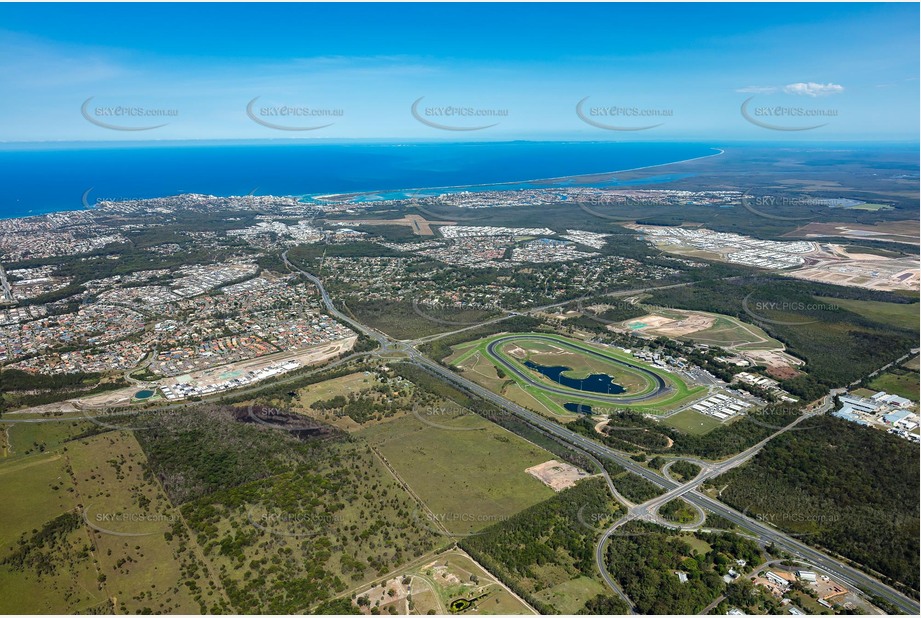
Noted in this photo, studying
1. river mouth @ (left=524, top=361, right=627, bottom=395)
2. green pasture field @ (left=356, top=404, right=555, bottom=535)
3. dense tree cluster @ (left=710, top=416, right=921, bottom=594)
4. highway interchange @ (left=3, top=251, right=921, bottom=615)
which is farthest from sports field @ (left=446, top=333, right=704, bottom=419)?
dense tree cluster @ (left=710, top=416, right=921, bottom=594)

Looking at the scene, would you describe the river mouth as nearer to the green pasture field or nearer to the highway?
the highway

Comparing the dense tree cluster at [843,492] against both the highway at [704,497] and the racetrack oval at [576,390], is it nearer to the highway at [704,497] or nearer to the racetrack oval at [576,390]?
the highway at [704,497]

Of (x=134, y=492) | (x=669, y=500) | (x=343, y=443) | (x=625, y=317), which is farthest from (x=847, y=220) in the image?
(x=134, y=492)

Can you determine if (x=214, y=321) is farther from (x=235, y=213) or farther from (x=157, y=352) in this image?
(x=235, y=213)

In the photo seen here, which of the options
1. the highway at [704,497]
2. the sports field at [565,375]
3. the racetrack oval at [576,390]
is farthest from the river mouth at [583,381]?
the highway at [704,497]

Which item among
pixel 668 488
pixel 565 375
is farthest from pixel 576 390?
pixel 668 488

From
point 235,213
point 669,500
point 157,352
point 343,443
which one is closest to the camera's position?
point 669,500
